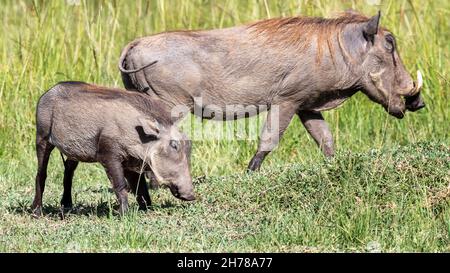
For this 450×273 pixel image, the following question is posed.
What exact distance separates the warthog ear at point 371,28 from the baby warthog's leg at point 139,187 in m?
1.93

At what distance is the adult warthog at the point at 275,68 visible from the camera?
669 cm

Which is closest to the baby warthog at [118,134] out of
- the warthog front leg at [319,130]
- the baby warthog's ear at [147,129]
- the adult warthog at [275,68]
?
the baby warthog's ear at [147,129]

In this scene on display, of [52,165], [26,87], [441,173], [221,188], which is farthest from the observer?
[26,87]

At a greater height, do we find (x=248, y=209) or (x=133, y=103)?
(x=133, y=103)

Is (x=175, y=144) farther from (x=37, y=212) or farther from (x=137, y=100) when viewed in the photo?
(x=37, y=212)

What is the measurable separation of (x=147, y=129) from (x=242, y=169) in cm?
194

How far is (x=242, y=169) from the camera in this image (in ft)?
25.0

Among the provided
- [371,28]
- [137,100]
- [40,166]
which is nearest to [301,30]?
[371,28]

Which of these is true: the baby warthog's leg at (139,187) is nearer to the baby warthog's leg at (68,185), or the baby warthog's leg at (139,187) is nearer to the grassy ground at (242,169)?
the grassy ground at (242,169)

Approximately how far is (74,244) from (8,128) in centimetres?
318

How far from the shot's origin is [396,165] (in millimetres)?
5953
